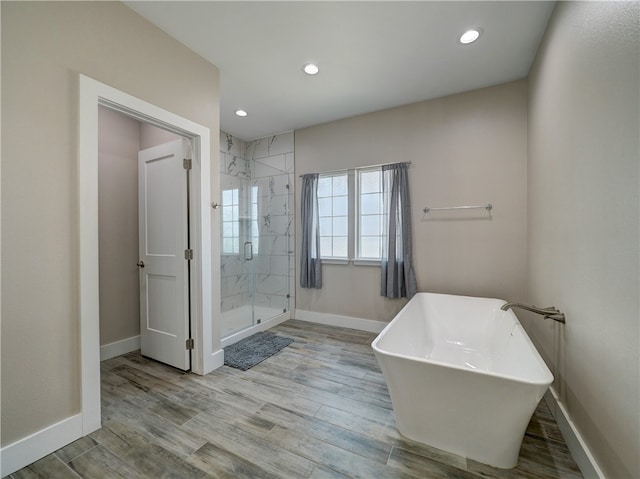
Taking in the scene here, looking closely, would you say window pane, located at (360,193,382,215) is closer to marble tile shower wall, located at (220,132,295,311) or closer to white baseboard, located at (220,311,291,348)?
marble tile shower wall, located at (220,132,295,311)

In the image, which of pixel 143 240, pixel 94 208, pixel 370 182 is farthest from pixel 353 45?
pixel 143 240

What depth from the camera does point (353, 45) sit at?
2.16m

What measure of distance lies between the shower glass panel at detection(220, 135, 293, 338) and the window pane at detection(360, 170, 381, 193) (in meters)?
1.11

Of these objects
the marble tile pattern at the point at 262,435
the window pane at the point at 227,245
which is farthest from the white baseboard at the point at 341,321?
the window pane at the point at 227,245

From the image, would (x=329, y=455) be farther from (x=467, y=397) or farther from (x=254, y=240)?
(x=254, y=240)

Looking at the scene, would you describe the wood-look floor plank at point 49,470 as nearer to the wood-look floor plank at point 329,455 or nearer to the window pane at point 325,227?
the wood-look floor plank at point 329,455

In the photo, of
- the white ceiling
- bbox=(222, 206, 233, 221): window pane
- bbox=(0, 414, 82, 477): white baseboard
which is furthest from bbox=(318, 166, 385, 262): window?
bbox=(0, 414, 82, 477): white baseboard

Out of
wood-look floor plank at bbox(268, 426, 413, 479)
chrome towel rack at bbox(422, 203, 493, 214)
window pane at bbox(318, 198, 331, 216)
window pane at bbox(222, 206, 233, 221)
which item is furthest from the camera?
window pane at bbox(318, 198, 331, 216)

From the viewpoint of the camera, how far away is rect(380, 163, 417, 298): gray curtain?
10.2ft

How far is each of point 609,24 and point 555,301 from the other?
1572 mm

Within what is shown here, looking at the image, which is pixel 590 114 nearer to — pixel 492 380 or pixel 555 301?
pixel 555 301

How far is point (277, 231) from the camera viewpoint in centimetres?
395

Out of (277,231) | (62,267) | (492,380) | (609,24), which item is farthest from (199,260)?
(609,24)

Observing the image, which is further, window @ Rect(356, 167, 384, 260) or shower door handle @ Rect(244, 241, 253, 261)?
shower door handle @ Rect(244, 241, 253, 261)
